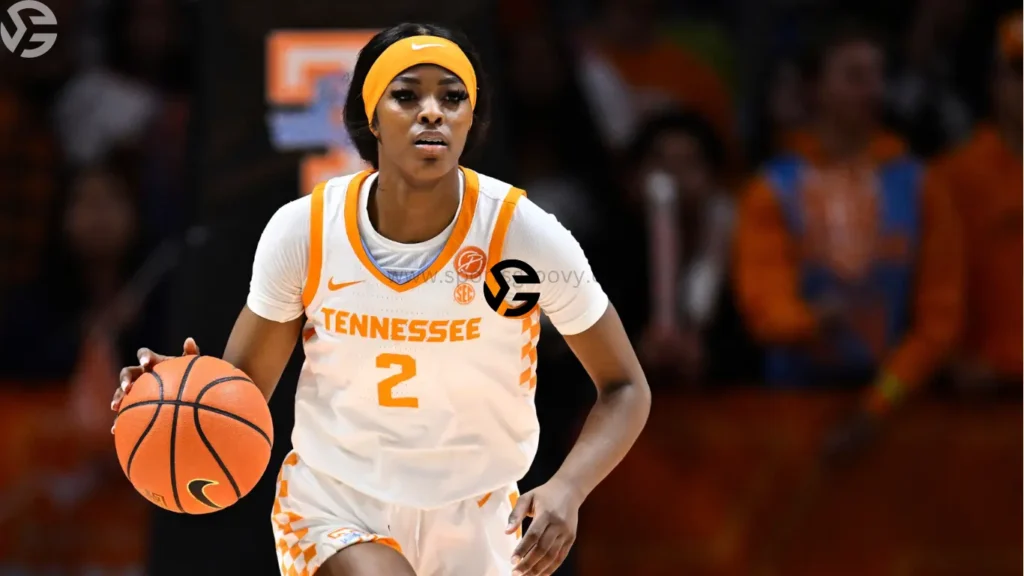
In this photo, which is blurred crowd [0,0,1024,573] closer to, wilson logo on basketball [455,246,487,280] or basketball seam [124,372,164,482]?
wilson logo on basketball [455,246,487,280]

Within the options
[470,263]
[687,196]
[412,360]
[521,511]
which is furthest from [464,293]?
[687,196]

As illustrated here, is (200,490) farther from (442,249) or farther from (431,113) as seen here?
(431,113)

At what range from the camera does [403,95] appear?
3338 millimetres

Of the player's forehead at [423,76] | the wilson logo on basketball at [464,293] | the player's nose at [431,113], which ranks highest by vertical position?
the player's forehead at [423,76]

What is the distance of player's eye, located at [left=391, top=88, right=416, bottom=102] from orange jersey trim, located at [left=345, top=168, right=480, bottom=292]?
30cm

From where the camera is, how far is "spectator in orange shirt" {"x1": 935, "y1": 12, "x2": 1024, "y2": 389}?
5590 millimetres

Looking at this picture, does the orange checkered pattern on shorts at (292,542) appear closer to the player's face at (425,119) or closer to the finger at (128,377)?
the finger at (128,377)

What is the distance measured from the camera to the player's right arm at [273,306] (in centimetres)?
345

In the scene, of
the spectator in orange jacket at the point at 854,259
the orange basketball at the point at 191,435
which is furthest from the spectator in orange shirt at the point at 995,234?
the orange basketball at the point at 191,435

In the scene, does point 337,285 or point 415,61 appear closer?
point 415,61

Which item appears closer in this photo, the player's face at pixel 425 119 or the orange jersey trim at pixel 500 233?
the player's face at pixel 425 119

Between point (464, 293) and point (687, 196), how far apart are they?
2394mm

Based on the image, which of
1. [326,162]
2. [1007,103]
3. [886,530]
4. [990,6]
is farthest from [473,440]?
[990,6]

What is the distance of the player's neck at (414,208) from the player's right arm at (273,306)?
0.20m
